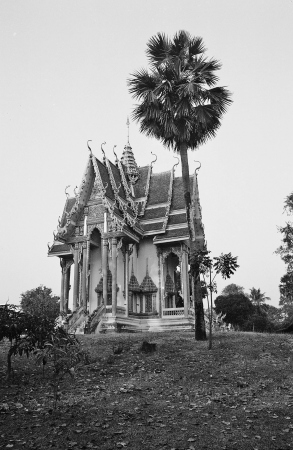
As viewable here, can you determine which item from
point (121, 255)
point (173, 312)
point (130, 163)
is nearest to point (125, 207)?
point (121, 255)

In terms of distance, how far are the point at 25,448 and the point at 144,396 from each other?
3.56m

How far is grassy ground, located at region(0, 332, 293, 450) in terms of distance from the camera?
7.68 metres

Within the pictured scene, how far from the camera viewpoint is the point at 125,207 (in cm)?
2617

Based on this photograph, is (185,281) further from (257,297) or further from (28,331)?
(257,297)

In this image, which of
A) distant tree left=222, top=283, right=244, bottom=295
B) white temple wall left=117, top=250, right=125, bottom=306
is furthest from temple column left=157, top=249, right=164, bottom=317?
distant tree left=222, top=283, right=244, bottom=295

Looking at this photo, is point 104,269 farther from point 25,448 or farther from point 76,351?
point 25,448

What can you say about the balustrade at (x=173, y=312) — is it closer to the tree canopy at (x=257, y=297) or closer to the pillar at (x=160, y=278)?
the pillar at (x=160, y=278)

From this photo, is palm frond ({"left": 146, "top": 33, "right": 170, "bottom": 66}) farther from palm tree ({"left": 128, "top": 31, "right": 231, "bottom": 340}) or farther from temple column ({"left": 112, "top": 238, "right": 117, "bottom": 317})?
temple column ({"left": 112, "top": 238, "right": 117, "bottom": 317})

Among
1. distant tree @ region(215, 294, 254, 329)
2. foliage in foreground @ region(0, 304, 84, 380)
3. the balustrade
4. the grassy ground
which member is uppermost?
distant tree @ region(215, 294, 254, 329)

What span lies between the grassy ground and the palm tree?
→ 660 centimetres

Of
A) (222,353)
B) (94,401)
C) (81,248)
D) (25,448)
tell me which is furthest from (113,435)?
(81,248)

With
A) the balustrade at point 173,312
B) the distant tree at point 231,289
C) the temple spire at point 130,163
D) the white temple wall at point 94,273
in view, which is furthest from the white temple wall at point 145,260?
the distant tree at point 231,289

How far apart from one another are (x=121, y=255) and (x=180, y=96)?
10.5 metres

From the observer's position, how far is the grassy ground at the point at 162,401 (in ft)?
25.2
